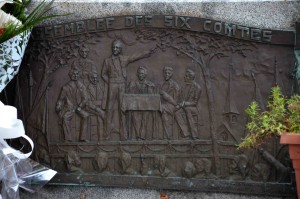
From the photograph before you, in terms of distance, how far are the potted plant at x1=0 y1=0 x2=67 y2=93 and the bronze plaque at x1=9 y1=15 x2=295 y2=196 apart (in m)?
0.18

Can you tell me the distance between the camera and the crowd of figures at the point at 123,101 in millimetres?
3889

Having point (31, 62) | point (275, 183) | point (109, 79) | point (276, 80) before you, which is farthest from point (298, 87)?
point (31, 62)

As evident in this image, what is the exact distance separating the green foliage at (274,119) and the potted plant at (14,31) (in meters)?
1.51

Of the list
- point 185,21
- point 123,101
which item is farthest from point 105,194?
point 185,21

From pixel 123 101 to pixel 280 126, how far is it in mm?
1133

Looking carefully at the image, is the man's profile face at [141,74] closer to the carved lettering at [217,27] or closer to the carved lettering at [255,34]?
the carved lettering at [217,27]

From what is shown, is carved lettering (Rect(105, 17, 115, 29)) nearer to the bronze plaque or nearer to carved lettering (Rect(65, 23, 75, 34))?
the bronze plaque

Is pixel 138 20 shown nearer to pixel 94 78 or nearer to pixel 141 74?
pixel 141 74

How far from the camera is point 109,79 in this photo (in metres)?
3.97

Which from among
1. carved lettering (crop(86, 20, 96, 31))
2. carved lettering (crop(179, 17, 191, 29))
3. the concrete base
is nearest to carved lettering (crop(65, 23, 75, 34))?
carved lettering (crop(86, 20, 96, 31))

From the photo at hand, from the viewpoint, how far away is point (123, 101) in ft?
12.9

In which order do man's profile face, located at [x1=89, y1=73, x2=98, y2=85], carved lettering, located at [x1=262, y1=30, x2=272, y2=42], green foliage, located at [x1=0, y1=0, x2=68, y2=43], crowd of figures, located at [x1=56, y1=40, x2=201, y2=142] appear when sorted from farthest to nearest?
man's profile face, located at [x1=89, y1=73, x2=98, y2=85], crowd of figures, located at [x1=56, y1=40, x2=201, y2=142], carved lettering, located at [x1=262, y1=30, x2=272, y2=42], green foliage, located at [x1=0, y1=0, x2=68, y2=43]

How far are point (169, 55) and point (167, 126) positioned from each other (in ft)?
1.58

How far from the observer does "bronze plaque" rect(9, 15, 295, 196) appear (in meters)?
3.80
